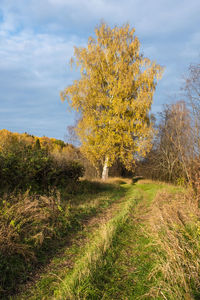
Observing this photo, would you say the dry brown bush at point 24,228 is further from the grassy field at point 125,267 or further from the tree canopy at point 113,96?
the tree canopy at point 113,96

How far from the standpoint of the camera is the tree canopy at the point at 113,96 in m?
17.4

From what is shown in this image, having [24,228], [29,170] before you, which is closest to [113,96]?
[29,170]

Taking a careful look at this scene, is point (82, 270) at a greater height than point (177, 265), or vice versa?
point (177, 265)

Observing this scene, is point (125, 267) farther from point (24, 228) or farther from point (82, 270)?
point (24, 228)

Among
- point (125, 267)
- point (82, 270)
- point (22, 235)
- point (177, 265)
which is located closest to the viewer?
point (177, 265)

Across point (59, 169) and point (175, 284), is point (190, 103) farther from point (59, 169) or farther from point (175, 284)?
point (175, 284)

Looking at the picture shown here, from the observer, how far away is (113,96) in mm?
17953

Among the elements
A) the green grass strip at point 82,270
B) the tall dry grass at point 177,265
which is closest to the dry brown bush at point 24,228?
the green grass strip at point 82,270

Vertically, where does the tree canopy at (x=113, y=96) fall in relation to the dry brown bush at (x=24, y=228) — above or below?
above

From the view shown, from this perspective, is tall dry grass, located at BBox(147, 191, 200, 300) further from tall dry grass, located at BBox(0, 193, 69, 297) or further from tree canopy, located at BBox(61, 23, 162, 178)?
tree canopy, located at BBox(61, 23, 162, 178)

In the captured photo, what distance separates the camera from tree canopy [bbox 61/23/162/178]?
57.1 feet

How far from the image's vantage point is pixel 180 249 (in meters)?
3.64

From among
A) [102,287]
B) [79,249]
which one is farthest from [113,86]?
[102,287]

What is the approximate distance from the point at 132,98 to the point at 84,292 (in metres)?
16.8
